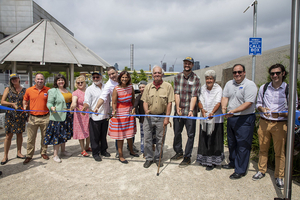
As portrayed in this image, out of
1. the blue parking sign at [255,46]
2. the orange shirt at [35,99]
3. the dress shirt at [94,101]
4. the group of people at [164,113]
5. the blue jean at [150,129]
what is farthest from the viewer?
the blue parking sign at [255,46]

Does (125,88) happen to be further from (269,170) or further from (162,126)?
(269,170)

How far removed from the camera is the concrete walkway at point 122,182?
2.94 m

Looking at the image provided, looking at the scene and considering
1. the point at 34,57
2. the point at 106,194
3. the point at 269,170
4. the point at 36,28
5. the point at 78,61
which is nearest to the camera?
the point at 106,194

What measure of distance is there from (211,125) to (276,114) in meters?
1.07

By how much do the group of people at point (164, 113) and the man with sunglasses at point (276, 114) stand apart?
0.01 m

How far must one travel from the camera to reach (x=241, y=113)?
135 inches

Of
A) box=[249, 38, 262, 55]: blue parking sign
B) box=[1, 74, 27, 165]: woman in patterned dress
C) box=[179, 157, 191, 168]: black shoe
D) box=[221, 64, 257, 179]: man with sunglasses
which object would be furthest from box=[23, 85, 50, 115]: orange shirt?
box=[249, 38, 262, 55]: blue parking sign

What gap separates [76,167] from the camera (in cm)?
398

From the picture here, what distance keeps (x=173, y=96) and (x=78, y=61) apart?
8.07 m

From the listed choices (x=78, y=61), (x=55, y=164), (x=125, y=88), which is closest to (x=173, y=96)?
(x=125, y=88)

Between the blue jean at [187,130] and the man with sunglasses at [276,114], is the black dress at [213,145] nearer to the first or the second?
the blue jean at [187,130]

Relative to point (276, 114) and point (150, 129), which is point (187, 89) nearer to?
point (150, 129)

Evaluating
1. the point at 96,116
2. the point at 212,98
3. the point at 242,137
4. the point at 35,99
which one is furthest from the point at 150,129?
the point at 35,99

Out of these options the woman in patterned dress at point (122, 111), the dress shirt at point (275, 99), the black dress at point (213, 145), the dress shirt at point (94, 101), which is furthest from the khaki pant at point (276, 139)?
the dress shirt at point (94, 101)
